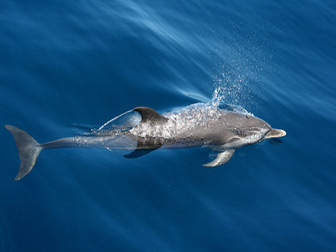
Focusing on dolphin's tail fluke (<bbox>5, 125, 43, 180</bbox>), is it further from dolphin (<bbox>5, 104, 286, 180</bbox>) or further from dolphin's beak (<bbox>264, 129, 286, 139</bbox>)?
dolphin's beak (<bbox>264, 129, 286, 139</bbox>)

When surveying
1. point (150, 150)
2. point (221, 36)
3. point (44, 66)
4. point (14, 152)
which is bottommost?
point (14, 152)

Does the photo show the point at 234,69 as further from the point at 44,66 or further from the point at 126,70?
the point at 44,66

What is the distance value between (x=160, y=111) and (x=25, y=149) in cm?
327

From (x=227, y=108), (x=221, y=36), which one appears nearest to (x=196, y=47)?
(x=221, y=36)

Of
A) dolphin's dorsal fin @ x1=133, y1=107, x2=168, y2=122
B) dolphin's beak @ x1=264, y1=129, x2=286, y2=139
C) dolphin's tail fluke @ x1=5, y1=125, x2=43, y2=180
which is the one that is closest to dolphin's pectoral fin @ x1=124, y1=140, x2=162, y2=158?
dolphin's dorsal fin @ x1=133, y1=107, x2=168, y2=122

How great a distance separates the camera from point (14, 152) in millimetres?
6594

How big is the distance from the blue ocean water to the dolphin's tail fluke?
158 mm

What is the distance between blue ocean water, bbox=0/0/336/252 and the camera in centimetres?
610

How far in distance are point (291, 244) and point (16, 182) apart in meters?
4.99

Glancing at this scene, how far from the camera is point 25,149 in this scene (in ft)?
21.3

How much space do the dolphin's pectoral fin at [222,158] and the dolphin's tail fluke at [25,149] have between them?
10.9 ft

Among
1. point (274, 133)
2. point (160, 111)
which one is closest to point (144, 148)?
point (160, 111)

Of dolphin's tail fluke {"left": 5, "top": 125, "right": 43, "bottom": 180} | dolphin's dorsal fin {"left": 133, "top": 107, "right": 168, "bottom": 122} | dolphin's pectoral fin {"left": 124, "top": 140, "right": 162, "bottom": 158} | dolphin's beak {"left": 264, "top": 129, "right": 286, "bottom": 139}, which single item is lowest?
dolphin's tail fluke {"left": 5, "top": 125, "right": 43, "bottom": 180}

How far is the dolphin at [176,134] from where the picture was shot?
6848mm
